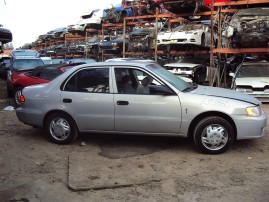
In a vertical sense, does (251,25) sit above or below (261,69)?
above

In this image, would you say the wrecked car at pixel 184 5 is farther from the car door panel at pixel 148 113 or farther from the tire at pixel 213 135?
the tire at pixel 213 135

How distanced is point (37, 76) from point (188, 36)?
6359 mm

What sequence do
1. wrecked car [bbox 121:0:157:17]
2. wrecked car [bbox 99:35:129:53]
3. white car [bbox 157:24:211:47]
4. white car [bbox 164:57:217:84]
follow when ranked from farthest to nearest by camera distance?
1. wrecked car [bbox 99:35:129:53]
2. wrecked car [bbox 121:0:157:17]
3. white car [bbox 157:24:211:47]
4. white car [bbox 164:57:217:84]

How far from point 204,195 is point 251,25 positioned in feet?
28.5

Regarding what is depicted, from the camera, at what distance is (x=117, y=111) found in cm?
578

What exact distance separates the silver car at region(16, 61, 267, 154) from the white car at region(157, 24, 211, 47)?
832cm

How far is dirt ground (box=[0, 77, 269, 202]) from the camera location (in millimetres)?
4180

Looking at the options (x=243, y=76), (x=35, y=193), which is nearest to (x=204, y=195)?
(x=35, y=193)

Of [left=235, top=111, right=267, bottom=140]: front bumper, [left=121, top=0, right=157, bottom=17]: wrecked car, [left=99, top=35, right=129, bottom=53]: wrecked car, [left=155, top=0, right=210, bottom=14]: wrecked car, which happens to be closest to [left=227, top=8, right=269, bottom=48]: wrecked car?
[left=155, top=0, right=210, bottom=14]: wrecked car

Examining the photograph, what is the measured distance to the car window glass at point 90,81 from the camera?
5953mm

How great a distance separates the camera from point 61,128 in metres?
6.20

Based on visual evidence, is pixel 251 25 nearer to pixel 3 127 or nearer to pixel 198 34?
pixel 198 34

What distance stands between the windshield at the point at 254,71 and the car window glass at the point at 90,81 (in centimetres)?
704

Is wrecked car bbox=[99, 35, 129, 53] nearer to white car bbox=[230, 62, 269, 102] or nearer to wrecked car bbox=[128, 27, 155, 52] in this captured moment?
wrecked car bbox=[128, 27, 155, 52]
